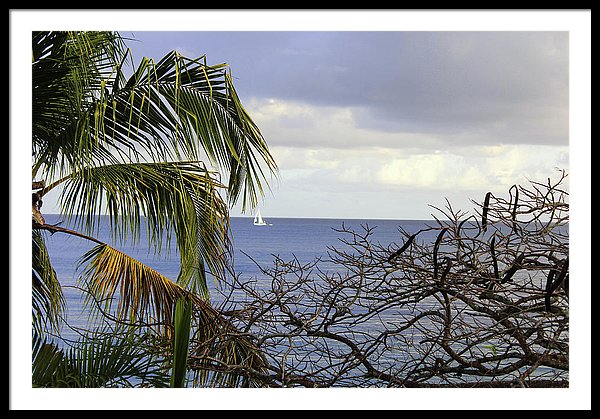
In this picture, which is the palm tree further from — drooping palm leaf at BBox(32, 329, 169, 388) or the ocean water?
the ocean water

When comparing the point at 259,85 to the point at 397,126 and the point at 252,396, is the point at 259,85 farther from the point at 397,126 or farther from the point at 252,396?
the point at 252,396

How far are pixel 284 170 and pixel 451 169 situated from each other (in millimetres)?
3355

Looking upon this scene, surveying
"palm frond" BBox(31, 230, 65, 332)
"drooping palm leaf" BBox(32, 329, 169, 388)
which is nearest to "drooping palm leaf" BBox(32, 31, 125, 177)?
"palm frond" BBox(31, 230, 65, 332)

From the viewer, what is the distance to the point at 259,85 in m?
12.6

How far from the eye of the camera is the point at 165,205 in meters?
2.47

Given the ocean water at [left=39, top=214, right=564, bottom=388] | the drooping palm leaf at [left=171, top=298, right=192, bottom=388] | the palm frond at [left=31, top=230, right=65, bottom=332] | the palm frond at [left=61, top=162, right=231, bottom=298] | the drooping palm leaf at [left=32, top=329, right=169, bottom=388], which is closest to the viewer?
the drooping palm leaf at [left=171, top=298, right=192, bottom=388]

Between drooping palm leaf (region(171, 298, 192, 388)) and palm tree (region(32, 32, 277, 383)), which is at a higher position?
palm tree (region(32, 32, 277, 383))

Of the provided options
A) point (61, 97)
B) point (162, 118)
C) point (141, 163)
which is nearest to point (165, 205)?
point (141, 163)

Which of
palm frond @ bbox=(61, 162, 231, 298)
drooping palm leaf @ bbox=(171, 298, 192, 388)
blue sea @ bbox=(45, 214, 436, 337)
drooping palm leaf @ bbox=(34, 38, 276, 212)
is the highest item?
drooping palm leaf @ bbox=(34, 38, 276, 212)

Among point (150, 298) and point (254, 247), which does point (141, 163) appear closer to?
point (150, 298)

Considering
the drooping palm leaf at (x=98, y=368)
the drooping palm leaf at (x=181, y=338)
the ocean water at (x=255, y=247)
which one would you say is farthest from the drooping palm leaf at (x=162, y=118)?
the ocean water at (x=255, y=247)

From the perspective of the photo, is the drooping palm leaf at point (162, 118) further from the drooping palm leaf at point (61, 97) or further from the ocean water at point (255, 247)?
the ocean water at point (255, 247)

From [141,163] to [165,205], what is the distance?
19 cm

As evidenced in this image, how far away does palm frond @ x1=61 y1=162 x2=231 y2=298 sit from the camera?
7.76ft
